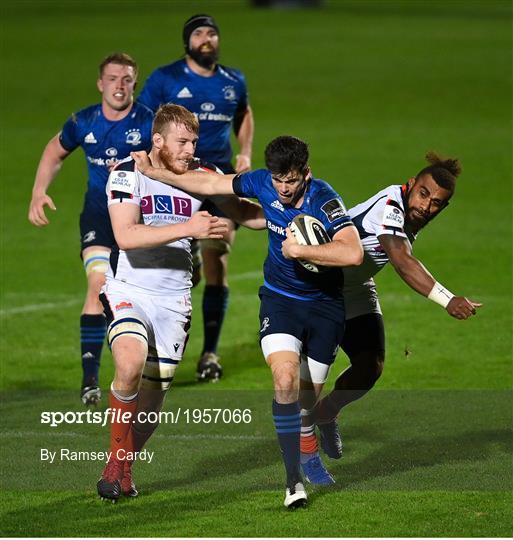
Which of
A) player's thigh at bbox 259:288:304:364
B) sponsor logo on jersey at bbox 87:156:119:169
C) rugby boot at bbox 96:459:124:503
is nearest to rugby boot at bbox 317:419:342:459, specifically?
player's thigh at bbox 259:288:304:364

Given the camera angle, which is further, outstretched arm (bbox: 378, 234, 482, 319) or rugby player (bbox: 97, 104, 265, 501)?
outstretched arm (bbox: 378, 234, 482, 319)

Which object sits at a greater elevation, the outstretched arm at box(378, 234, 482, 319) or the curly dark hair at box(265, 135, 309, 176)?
the curly dark hair at box(265, 135, 309, 176)

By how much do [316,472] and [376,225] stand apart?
1.65 meters

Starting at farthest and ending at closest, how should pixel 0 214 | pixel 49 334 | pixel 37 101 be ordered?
pixel 37 101 < pixel 0 214 < pixel 49 334

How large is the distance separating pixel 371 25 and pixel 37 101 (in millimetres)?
18148

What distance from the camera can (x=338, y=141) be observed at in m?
27.0

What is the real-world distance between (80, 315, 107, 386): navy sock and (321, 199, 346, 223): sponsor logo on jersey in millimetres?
3453

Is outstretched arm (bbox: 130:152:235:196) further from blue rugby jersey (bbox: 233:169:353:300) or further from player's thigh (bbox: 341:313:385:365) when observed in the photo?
player's thigh (bbox: 341:313:385:365)

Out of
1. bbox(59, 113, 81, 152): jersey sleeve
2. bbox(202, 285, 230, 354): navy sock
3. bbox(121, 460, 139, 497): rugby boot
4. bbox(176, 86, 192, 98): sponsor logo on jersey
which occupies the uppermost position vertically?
bbox(59, 113, 81, 152): jersey sleeve

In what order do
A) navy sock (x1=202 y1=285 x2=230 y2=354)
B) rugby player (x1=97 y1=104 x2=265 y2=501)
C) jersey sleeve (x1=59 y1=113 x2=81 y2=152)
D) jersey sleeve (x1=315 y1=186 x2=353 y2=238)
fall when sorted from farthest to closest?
navy sock (x1=202 y1=285 x2=230 y2=354)
jersey sleeve (x1=59 y1=113 x2=81 y2=152)
rugby player (x1=97 y1=104 x2=265 y2=501)
jersey sleeve (x1=315 y1=186 x2=353 y2=238)

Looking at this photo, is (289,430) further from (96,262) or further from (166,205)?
(96,262)

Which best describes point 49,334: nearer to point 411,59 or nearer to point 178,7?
point 411,59

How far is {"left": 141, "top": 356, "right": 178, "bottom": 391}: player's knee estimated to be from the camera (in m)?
8.83

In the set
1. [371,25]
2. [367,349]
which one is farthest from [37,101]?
[367,349]
